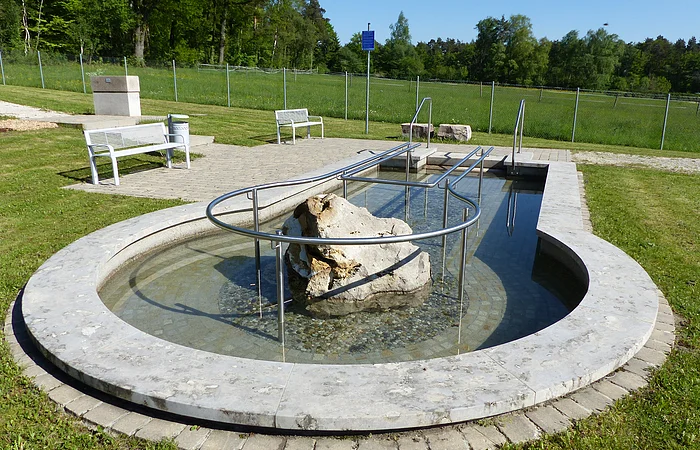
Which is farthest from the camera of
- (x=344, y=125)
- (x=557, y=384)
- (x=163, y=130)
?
(x=344, y=125)

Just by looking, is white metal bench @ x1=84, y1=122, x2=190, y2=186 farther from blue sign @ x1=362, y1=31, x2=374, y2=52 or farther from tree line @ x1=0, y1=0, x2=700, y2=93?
tree line @ x1=0, y1=0, x2=700, y2=93

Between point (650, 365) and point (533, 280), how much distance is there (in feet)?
6.80

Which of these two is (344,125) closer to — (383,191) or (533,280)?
(383,191)

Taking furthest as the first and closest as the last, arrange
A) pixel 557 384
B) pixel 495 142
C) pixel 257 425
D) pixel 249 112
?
pixel 249 112 → pixel 495 142 → pixel 557 384 → pixel 257 425

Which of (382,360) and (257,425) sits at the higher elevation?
(257,425)

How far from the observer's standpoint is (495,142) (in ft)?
54.0

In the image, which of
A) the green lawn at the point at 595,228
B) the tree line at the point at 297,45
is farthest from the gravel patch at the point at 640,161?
the tree line at the point at 297,45

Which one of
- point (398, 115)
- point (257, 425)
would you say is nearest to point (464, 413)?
point (257, 425)

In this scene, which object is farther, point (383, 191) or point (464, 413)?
point (383, 191)

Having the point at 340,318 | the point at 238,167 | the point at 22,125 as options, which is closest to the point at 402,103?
the point at 238,167

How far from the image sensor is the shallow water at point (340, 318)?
4.08 metres

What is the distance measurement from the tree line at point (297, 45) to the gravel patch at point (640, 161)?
28.3m

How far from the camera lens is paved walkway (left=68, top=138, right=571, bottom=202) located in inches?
334

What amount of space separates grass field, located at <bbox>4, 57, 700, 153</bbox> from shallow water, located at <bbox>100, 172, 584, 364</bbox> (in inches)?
586
